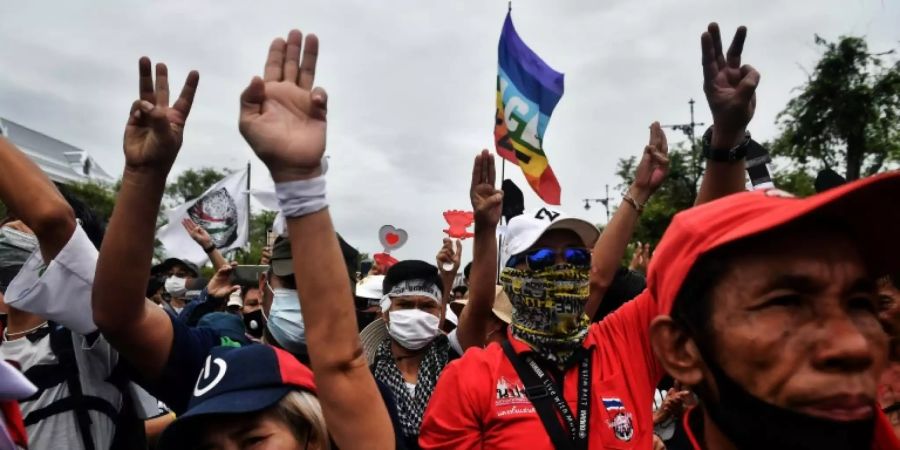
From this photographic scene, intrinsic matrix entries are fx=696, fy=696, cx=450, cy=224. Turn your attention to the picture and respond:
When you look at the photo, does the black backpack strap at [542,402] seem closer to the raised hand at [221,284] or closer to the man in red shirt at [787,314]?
the man in red shirt at [787,314]

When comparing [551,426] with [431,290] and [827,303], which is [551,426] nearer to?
[827,303]

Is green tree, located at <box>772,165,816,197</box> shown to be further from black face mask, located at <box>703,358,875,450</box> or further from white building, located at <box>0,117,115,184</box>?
white building, located at <box>0,117,115,184</box>

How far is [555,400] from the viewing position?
2.39 metres

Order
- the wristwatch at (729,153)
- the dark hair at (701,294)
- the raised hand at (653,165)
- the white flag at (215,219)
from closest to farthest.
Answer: the dark hair at (701,294)
the wristwatch at (729,153)
the raised hand at (653,165)
the white flag at (215,219)

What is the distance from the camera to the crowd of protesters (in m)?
1.25

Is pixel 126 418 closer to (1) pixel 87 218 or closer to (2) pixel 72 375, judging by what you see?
(2) pixel 72 375

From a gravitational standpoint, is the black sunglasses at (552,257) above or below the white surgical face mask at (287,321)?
above

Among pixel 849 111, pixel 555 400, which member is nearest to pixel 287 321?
pixel 555 400

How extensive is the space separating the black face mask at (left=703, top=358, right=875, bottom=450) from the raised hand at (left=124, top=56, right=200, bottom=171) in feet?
4.96

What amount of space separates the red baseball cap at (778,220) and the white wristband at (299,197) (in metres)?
0.77

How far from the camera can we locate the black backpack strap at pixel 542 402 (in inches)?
89.7

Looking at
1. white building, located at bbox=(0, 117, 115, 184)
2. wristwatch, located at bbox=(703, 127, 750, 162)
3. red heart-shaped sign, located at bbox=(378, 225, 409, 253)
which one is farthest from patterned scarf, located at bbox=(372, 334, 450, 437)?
white building, located at bbox=(0, 117, 115, 184)

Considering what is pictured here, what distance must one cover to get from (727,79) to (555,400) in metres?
1.22

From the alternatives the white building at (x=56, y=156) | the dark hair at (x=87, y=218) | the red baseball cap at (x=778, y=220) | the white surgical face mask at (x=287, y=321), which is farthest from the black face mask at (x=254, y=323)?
the white building at (x=56, y=156)
